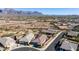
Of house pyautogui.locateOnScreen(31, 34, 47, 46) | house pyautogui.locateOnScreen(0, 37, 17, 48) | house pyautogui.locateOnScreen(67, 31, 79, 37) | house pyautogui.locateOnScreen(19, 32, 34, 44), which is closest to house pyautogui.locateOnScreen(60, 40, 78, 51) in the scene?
house pyautogui.locateOnScreen(67, 31, 79, 37)

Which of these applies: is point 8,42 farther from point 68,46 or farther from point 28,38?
point 68,46

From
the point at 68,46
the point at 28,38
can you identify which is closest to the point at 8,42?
the point at 28,38

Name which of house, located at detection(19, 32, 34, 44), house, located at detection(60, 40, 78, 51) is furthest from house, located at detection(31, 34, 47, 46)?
house, located at detection(60, 40, 78, 51)

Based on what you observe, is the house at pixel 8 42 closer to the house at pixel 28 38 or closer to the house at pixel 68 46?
the house at pixel 28 38

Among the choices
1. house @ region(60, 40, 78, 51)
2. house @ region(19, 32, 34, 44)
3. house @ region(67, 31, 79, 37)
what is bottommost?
house @ region(60, 40, 78, 51)

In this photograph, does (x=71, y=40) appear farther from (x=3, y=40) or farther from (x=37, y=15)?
(x=3, y=40)

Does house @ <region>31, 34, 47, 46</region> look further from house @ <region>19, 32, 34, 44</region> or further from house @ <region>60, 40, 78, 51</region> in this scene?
house @ <region>60, 40, 78, 51</region>

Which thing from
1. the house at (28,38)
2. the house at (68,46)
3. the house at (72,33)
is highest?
the house at (72,33)

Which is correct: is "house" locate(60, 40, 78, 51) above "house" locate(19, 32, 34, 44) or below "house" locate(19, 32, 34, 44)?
below

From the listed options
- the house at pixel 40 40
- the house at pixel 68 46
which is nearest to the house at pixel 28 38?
the house at pixel 40 40
